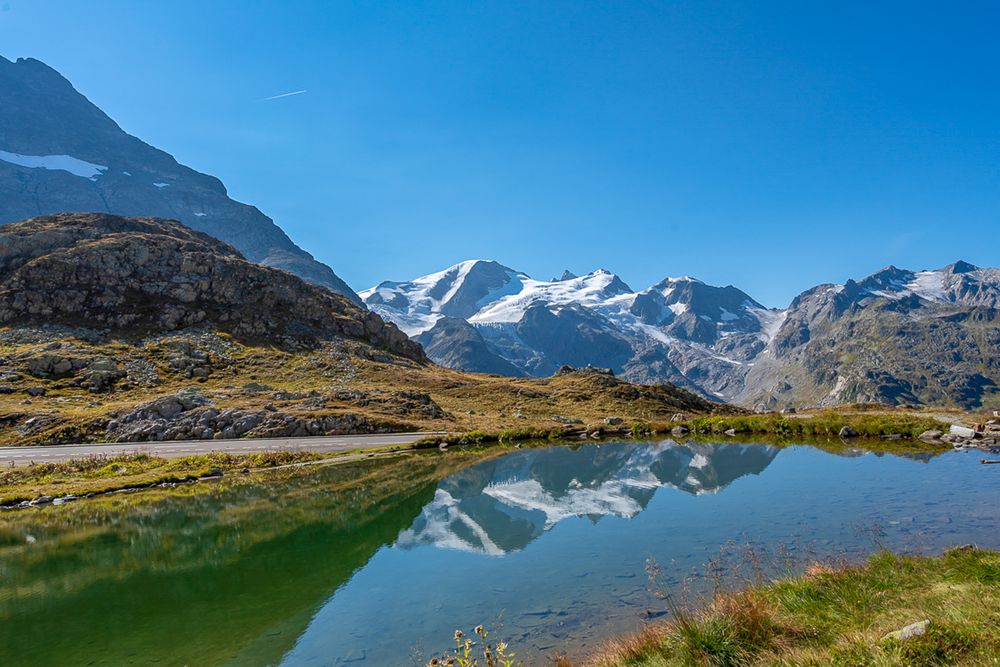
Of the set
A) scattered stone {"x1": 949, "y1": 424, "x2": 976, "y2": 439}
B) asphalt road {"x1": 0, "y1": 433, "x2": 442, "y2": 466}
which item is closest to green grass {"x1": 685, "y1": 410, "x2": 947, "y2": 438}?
scattered stone {"x1": 949, "y1": 424, "x2": 976, "y2": 439}

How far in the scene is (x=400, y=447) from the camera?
2341 inches

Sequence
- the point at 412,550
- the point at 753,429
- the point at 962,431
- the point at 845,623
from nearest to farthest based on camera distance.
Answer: the point at 845,623 → the point at 412,550 → the point at 962,431 → the point at 753,429

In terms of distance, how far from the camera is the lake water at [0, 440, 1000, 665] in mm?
15883

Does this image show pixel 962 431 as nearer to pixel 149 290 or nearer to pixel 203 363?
pixel 203 363

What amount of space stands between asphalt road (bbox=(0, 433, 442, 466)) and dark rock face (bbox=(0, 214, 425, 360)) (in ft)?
145

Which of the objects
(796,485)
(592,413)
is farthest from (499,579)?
(592,413)

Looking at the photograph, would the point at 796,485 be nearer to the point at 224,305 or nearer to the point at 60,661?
the point at 60,661

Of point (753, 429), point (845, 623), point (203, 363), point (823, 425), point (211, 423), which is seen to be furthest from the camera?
point (203, 363)

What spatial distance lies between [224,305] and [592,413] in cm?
9749

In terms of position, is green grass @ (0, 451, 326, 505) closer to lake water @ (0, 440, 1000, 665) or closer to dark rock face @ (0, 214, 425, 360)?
lake water @ (0, 440, 1000, 665)

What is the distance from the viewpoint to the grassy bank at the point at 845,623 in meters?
8.36

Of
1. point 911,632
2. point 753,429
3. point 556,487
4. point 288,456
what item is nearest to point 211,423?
point 288,456

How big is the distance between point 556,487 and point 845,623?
28428mm

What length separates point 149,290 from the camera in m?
128
